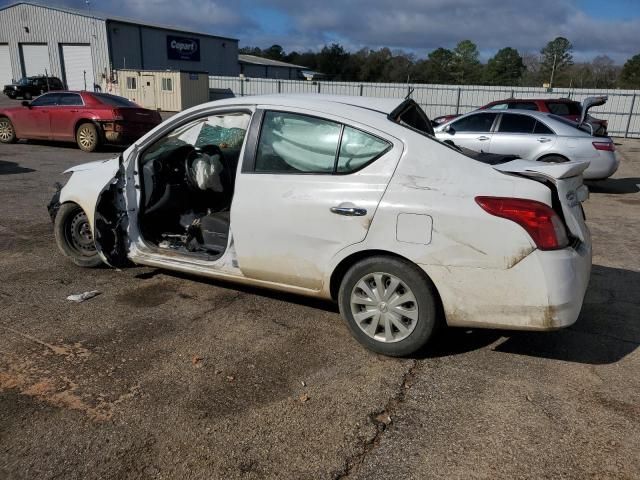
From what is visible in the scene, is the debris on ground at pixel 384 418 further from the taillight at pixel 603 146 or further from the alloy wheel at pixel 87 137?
the alloy wheel at pixel 87 137

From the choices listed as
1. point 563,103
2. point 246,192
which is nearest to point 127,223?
point 246,192

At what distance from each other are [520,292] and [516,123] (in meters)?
7.89

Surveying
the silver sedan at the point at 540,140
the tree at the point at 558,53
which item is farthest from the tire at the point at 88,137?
the tree at the point at 558,53

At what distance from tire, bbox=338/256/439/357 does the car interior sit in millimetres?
1427

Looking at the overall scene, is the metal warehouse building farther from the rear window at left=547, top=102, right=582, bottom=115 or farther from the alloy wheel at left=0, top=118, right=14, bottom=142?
the rear window at left=547, top=102, right=582, bottom=115

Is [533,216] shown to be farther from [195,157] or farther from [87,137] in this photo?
[87,137]

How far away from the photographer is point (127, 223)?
15.1 feet

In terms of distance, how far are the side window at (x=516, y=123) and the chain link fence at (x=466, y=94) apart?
12.8m

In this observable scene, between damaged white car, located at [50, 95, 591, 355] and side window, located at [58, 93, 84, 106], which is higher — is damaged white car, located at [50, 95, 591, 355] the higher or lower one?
the lower one

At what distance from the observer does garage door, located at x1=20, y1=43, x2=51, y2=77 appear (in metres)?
39.5

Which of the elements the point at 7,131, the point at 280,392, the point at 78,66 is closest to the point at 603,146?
the point at 280,392

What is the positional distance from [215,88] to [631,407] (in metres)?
34.4

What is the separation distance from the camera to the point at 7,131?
585 inches

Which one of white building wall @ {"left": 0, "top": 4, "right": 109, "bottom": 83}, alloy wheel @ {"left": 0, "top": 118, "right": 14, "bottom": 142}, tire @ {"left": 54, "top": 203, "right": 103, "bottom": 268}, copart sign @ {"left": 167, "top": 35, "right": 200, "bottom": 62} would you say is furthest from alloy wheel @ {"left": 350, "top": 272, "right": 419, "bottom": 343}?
copart sign @ {"left": 167, "top": 35, "right": 200, "bottom": 62}
